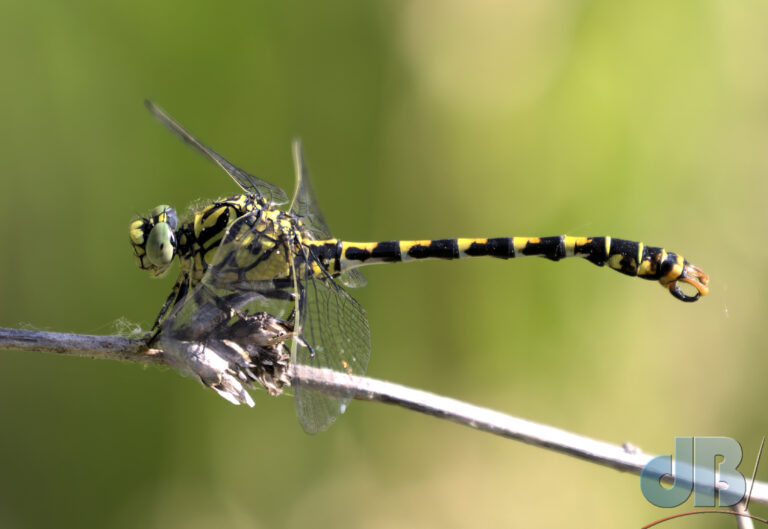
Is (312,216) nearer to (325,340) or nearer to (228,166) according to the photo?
(228,166)

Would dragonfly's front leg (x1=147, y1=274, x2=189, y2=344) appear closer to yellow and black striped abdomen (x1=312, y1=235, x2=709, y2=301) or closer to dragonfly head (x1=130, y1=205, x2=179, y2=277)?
dragonfly head (x1=130, y1=205, x2=179, y2=277)

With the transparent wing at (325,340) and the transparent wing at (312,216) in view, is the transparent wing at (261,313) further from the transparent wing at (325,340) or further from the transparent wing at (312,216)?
the transparent wing at (312,216)

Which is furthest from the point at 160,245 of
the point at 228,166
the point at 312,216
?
the point at 312,216

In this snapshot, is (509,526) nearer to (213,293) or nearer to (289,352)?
(289,352)

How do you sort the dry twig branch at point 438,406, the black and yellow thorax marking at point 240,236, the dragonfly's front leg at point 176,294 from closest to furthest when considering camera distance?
the dry twig branch at point 438,406 < the dragonfly's front leg at point 176,294 < the black and yellow thorax marking at point 240,236

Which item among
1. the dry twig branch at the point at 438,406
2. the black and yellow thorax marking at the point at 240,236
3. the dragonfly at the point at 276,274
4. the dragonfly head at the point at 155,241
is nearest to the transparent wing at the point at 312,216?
the dragonfly at the point at 276,274

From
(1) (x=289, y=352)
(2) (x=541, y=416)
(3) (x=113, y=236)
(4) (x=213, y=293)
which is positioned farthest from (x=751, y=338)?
(3) (x=113, y=236)
